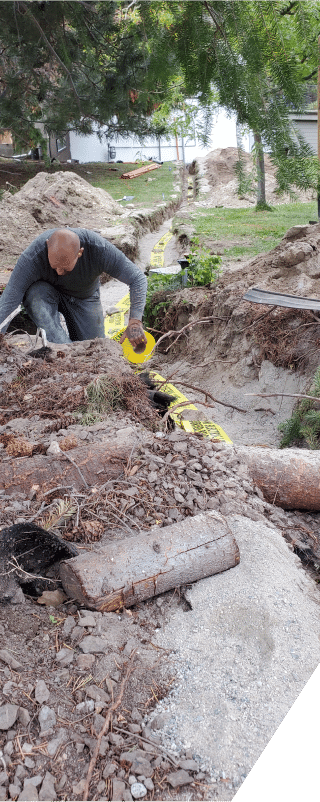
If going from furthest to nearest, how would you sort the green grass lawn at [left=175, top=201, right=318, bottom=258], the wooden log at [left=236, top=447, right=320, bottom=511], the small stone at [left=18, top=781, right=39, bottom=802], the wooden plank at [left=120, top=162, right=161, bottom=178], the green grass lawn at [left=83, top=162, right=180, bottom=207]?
the wooden plank at [left=120, top=162, right=161, bottom=178] → the green grass lawn at [left=83, top=162, right=180, bottom=207] → the green grass lawn at [left=175, top=201, right=318, bottom=258] → the wooden log at [left=236, top=447, right=320, bottom=511] → the small stone at [left=18, top=781, right=39, bottom=802]

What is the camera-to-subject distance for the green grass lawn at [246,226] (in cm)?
909

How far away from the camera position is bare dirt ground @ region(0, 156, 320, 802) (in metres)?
1.51

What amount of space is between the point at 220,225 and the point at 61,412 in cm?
885

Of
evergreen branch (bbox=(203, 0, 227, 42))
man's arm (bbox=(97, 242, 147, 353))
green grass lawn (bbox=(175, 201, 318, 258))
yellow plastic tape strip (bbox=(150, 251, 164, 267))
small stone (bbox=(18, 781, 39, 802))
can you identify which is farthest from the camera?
yellow plastic tape strip (bbox=(150, 251, 164, 267))

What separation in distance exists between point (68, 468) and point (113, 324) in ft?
17.8

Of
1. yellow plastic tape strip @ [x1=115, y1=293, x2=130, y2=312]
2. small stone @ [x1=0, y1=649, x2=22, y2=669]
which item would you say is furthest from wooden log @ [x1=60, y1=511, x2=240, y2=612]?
yellow plastic tape strip @ [x1=115, y1=293, x2=130, y2=312]

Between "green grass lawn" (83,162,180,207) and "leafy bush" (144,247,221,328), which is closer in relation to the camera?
"leafy bush" (144,247,221,328)

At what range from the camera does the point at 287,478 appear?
10.1ft

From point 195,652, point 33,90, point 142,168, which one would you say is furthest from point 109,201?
point 195,652

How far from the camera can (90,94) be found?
4.00 meters

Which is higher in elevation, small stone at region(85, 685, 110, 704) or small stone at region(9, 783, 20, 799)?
small stone at region(9, 783, 20, 799)

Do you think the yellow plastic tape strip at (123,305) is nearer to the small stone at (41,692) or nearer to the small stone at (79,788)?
the small stone at (41,692)

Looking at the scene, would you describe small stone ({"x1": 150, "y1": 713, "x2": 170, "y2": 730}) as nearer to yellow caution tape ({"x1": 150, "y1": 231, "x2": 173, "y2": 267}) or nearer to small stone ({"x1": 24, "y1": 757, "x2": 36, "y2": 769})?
small stone ({"x1": 24, "y1": 757, "x2": 36, "y2": 769})

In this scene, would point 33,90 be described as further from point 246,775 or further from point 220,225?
point 220,225
